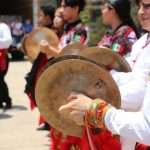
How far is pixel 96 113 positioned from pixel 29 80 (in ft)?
12.7

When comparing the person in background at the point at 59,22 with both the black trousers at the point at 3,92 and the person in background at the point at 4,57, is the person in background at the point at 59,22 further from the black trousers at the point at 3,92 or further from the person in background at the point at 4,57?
the black trousers at the point at 3,92

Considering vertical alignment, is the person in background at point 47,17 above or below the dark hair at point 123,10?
below

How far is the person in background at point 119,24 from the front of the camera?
13.0 ft

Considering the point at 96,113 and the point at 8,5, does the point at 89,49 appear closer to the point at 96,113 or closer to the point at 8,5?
the point at 96,113

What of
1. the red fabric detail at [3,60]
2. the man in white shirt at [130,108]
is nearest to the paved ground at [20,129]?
the red fabric detail at [3,60]

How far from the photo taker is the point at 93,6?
17297mm

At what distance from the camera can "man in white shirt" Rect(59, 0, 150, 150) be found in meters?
1.83

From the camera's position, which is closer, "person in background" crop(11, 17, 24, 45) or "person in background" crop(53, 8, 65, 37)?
"person in background" crop(53, 8, 65, 37)

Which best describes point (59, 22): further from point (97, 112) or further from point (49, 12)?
point (97, 112)

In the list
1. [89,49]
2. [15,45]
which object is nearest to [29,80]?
[89,49]

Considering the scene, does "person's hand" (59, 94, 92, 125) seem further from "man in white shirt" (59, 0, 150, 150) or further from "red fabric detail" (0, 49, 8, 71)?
"red fabric detail" (0, 49, 8, 71)

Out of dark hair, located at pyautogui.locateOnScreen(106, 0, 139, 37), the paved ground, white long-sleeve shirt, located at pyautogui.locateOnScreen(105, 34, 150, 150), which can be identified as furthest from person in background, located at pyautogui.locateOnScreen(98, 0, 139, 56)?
the paved ground

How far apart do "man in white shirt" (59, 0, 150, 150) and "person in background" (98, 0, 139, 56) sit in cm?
132

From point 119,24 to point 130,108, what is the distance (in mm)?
1749
